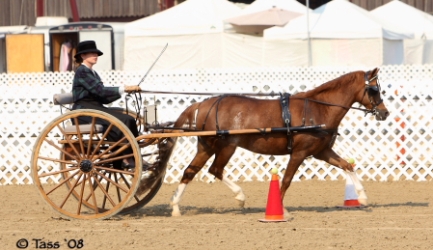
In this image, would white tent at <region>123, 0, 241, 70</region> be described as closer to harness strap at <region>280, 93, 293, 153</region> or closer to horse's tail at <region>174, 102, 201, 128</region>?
horse's tail at <region>174, 102, 201, 128</region>

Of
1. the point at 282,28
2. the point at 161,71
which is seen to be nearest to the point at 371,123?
the point at 282,28

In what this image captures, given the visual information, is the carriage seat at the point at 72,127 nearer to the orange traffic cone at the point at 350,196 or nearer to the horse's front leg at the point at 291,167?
the horse's front leg at the point at 291,167

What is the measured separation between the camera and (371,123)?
12.7m

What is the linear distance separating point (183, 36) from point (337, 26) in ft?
14.9

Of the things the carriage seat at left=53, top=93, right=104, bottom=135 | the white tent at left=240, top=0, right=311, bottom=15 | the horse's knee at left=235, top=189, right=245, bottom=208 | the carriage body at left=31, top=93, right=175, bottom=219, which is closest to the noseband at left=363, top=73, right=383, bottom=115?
the horse's knee at left=235, top=189, right=245, bottom=208

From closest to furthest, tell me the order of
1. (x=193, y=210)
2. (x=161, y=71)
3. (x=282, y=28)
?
(x=193, y=210)
(x=282, y=28)
(x=161, y=71)

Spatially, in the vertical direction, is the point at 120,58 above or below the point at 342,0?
below

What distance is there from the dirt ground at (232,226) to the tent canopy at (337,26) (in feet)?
38.2

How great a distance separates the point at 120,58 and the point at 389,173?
16091mm

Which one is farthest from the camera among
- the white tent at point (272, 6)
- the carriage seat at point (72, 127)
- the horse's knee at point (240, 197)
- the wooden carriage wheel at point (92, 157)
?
the white tent at point (272, 6)

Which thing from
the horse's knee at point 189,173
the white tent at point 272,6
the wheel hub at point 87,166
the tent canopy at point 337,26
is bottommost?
the horse's knee at point 189,173

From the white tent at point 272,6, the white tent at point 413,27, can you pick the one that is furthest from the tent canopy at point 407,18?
the white tent at point 272,6

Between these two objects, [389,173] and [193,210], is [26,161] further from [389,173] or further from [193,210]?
[389,173]

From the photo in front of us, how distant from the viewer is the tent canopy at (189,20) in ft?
81.9
